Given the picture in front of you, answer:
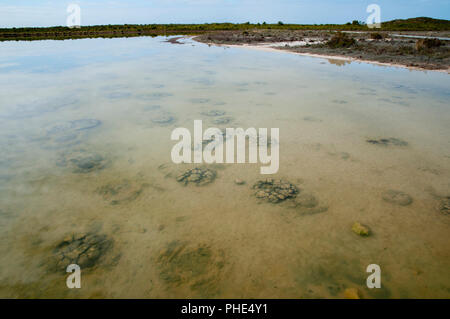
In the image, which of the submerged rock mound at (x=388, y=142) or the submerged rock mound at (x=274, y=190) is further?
the submerged rock mound at (x=388, y=142)

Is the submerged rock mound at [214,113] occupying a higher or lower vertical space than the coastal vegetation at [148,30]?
lower

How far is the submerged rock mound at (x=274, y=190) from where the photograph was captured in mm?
3903

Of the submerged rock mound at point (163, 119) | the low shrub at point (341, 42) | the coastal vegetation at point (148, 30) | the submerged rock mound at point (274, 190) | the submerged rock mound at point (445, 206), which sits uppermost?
the coastal vegetation at point (148, 30)

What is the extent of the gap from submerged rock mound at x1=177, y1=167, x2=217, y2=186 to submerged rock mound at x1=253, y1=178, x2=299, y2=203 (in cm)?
86

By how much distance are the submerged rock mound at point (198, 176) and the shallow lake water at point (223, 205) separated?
128 millimetres

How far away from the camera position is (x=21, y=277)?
270 cm

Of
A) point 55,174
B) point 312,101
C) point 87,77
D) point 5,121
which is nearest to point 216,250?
point 55,174

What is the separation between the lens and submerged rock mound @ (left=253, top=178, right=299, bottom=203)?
3903 mm

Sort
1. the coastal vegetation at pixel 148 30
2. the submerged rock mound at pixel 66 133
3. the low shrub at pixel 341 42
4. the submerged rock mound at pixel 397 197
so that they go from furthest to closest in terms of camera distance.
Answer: the coastal vegetation at pixel 148 30 < the low shrub at pixel 341 42 < the submerged rock mound at pixel 66 133 < the submerged rock mound at pixel 397 197

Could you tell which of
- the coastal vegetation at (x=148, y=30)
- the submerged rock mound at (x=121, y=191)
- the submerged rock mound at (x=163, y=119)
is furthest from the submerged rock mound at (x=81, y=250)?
the coastal vegetation at (x=148, y=30)

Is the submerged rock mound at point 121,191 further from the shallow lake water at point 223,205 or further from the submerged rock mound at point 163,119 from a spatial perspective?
the submerged rock mound at point 163,119

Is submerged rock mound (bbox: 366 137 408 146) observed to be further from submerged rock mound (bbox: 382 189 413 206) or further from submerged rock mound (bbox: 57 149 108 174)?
submerged rock mound (bbox: 57 149 108 174)

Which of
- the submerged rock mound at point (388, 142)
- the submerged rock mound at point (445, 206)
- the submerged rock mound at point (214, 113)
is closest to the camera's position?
the submerged rock mound at point (445, 206)

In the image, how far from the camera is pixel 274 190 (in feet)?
13.3
